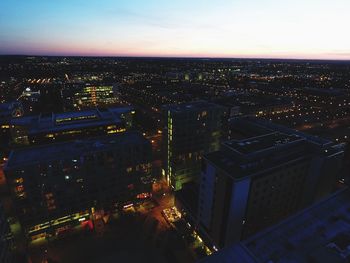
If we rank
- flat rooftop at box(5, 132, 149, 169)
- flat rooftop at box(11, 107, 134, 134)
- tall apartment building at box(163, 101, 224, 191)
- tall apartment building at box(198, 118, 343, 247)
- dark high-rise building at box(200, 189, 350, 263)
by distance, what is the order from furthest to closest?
flat rooftop at box(11, 107, 134, 134), tall apartment building at box(163, 101, 224, 191), flat rooftop at box(5, 132, 149, 169), tall apartment building at box(198, 118, 343, 247), dark high-rise building at box(200, 189, 350, 263)

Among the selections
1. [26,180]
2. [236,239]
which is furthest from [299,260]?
[26,180]

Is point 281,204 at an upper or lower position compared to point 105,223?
upper

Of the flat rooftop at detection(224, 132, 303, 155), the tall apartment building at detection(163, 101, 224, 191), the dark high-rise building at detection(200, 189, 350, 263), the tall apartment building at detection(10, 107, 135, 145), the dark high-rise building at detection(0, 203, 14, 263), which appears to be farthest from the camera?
the tall apartment building at detection(10, 107, 135, 145)

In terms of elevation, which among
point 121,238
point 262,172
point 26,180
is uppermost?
point 262,172

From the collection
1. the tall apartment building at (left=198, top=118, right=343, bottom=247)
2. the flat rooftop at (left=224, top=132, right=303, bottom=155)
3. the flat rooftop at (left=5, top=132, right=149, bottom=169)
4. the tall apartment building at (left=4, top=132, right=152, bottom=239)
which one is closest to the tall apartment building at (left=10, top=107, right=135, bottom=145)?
the flat rooftop at (left=5, top=132, right=149, bottom=169)

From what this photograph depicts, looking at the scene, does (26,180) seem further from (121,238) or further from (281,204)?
(281,204)

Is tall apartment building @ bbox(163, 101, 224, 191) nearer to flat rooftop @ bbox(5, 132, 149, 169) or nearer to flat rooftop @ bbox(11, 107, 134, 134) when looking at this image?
flat rooftop @ bbox(5, 132, 149, 169)

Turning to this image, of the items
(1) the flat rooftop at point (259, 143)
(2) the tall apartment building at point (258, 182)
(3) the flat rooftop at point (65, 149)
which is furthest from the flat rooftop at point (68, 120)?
(2) the tall apartment building at point (258, 182)
